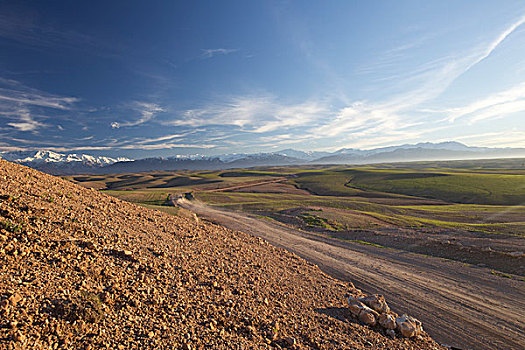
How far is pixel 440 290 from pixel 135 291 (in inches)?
739

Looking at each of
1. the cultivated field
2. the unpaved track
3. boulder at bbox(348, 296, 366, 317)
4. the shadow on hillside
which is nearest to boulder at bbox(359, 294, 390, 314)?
boulder at bbox(348, 296, 366, 317)

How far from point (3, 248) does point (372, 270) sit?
21.6 m

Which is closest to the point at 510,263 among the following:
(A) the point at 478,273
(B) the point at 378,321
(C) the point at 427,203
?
(A) the point at 478,273

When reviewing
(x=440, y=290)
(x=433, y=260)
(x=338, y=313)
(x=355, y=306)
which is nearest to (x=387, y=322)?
(x=355, y=306)

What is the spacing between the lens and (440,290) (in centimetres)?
1633

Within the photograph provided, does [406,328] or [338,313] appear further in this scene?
[338,313]

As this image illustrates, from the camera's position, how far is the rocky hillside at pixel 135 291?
595 centimetres

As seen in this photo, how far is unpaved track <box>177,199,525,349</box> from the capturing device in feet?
39.3

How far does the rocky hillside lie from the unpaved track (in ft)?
11.0

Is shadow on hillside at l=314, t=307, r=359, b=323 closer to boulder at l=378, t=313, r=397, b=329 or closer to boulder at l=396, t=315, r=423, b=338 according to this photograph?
boulder at l=378, t=313, r=397, b=329

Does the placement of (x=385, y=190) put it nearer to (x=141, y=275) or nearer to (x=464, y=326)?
(x=464, y=326)

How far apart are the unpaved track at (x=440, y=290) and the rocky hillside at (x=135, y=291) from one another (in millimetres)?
3350

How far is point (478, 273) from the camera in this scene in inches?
750

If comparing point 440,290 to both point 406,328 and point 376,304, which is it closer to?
point 376,304
